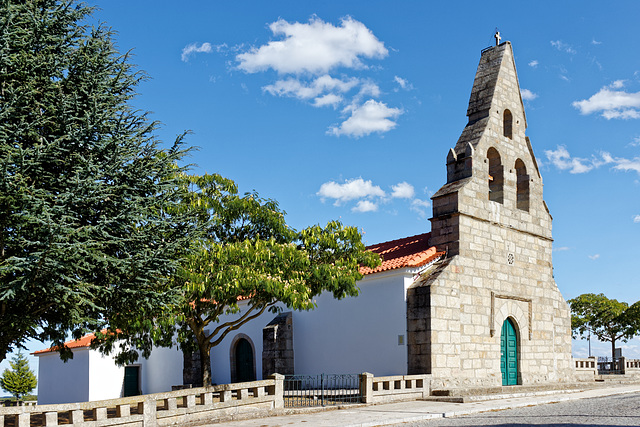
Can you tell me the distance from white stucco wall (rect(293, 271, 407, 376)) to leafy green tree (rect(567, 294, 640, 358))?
30.7 m

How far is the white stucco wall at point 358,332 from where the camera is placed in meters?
21.5

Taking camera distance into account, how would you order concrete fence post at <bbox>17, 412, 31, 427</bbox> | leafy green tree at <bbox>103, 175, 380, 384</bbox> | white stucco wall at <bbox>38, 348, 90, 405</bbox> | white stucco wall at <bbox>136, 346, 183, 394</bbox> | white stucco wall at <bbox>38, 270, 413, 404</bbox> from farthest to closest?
white stucco wall at <bbox>38, 348, 90, 405</bbox> → white stucco wall at <bbox>136, 346, 183, 394</bbox> → white stucco wall at <bbox>38, 270, 413, 404</bbox> → leafy green tree at <bbox>103, 175, 380, 384</bbox> → concrete fence post at <bbox>17, 412, 31, 427</bbox>

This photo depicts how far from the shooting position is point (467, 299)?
22.1 meters

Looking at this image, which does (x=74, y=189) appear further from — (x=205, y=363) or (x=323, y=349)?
(x=323, y=349)

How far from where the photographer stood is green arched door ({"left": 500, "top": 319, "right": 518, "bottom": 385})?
2343 centimetres

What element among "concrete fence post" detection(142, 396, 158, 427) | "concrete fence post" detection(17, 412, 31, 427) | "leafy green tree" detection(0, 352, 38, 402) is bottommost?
"leafy green tree" detection(0, 352, 38, 402)

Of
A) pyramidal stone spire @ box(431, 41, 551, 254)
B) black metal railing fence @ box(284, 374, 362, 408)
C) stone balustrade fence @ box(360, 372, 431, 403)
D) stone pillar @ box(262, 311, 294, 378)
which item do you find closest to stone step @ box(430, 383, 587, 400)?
stone balustrade fence @ box(360, 372, 431, 403)

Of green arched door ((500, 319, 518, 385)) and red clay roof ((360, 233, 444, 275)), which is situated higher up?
red clay roof ((360, 233, 444, 275))

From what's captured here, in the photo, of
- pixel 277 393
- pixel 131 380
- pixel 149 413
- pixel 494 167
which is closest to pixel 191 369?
pixel 131 380

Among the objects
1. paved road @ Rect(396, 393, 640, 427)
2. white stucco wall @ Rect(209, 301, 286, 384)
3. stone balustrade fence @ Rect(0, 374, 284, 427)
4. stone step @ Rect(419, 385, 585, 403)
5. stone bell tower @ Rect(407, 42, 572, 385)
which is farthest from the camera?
white stucco wall @ Rect(209, 301, 286, 384)

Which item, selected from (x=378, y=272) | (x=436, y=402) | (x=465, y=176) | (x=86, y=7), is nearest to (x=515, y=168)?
(x=465, y=176)

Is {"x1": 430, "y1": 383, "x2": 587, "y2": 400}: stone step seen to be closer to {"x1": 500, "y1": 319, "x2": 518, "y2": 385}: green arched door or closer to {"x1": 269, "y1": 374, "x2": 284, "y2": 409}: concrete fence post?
{"x1": 500, "y1": 319, "x2": 518, "y2": 385}: green arched door

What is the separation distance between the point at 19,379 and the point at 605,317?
42772mm

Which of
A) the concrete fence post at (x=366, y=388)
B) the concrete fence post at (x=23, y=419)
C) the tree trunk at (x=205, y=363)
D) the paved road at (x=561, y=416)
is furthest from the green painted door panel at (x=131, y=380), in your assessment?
the paved road at (x=561, y=416)
